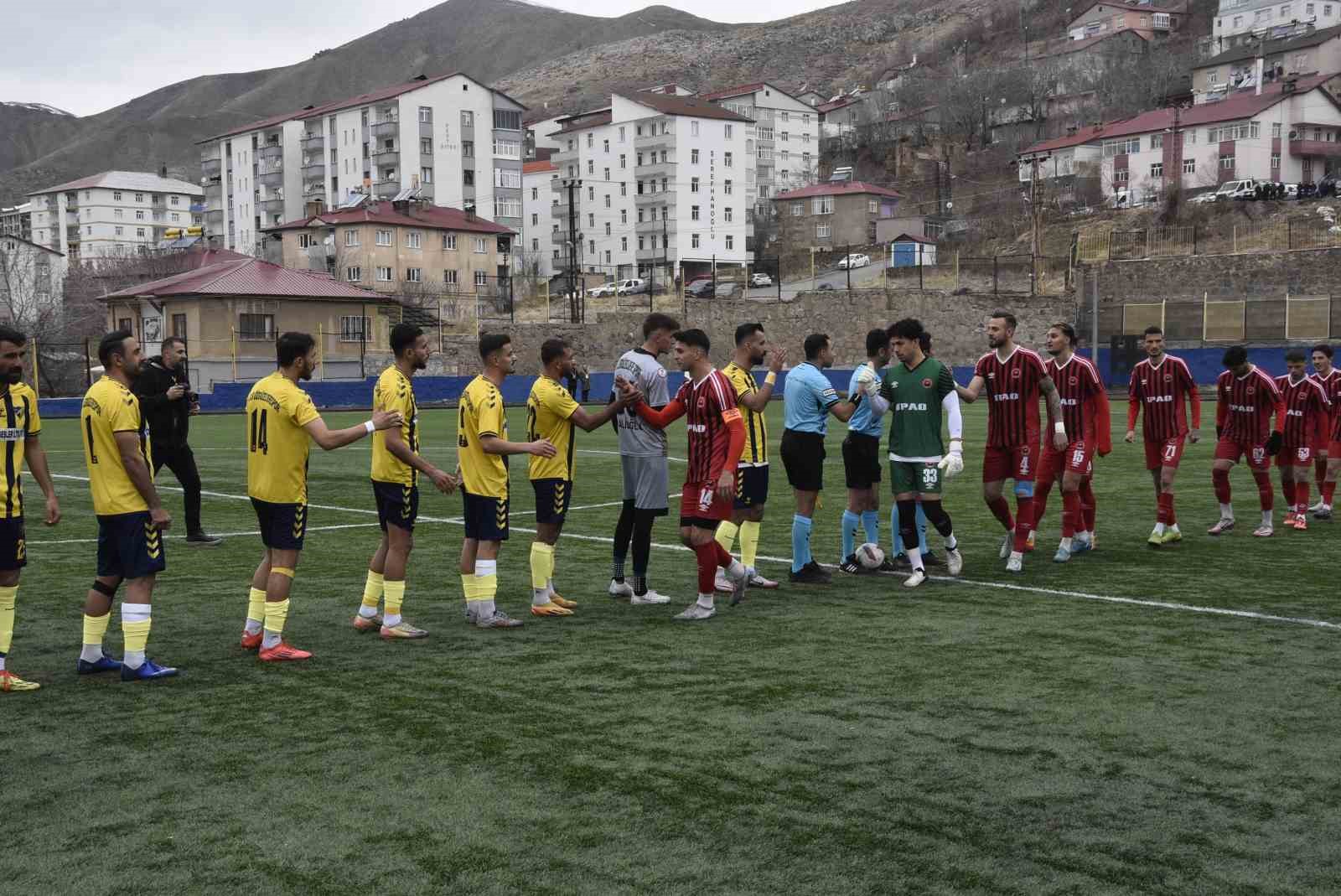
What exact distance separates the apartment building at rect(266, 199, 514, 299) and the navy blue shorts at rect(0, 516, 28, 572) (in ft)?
240

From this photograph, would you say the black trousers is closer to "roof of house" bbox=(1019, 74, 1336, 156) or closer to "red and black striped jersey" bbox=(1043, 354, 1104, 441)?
"red and black striped jersey" bbox=(1043, 354, 1104, 441)

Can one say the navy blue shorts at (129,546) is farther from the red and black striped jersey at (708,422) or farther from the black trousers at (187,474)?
the black trousers at (187,474)

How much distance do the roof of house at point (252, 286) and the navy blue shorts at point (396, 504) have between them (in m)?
51.4

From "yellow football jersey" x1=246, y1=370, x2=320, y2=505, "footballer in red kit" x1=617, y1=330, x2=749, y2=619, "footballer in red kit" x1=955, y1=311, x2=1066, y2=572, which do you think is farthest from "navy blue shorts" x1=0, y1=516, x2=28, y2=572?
"footballer in red kit" x1=955, y1=311, x2=1066, y2=572

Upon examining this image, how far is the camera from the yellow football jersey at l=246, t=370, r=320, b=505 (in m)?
7.53

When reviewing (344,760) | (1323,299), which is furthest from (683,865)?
(1323,299)

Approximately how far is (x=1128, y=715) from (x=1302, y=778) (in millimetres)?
1057

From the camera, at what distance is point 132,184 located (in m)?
174

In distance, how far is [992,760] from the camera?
18.7 feet

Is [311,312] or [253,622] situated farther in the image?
[311,312]

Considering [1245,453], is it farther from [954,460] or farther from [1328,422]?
[954,460]

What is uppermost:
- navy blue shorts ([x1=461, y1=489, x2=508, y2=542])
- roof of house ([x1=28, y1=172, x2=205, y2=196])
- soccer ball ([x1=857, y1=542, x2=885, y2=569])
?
roof of house ([x1=28, y1=172, x2=205, y2=196])

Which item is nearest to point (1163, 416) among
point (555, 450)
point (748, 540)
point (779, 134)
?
point (748, 540)

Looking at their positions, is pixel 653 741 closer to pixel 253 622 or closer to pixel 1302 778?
pixel 1302 778
